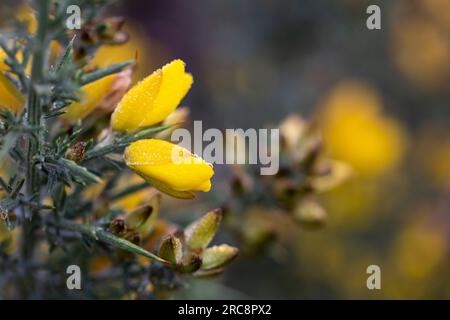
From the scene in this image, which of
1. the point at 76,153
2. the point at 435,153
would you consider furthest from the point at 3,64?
the point at 435,153

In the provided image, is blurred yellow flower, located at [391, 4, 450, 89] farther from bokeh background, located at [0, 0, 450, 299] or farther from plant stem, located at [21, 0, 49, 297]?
plant stem, located at [21, 0, 49, 297]

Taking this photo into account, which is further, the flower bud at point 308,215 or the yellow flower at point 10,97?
the flower bud at point 308,215

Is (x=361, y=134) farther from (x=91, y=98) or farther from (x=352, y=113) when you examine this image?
(x=91, y=98)

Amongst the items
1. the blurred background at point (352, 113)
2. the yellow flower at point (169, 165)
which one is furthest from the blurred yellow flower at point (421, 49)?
the yellow flower at point (169, 165)

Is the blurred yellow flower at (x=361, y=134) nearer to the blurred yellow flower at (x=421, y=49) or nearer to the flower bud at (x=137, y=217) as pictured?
the blurred yellow flower at (x=421, y=49)

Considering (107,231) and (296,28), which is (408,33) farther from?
(107,231)

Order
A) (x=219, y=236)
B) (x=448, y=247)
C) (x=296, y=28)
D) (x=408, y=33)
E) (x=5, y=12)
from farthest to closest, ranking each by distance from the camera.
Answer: (x=408, y=33) → (x=296, y=28) → (x=448, y=247) → (x=219, y=236) → (x=5, y=12)
